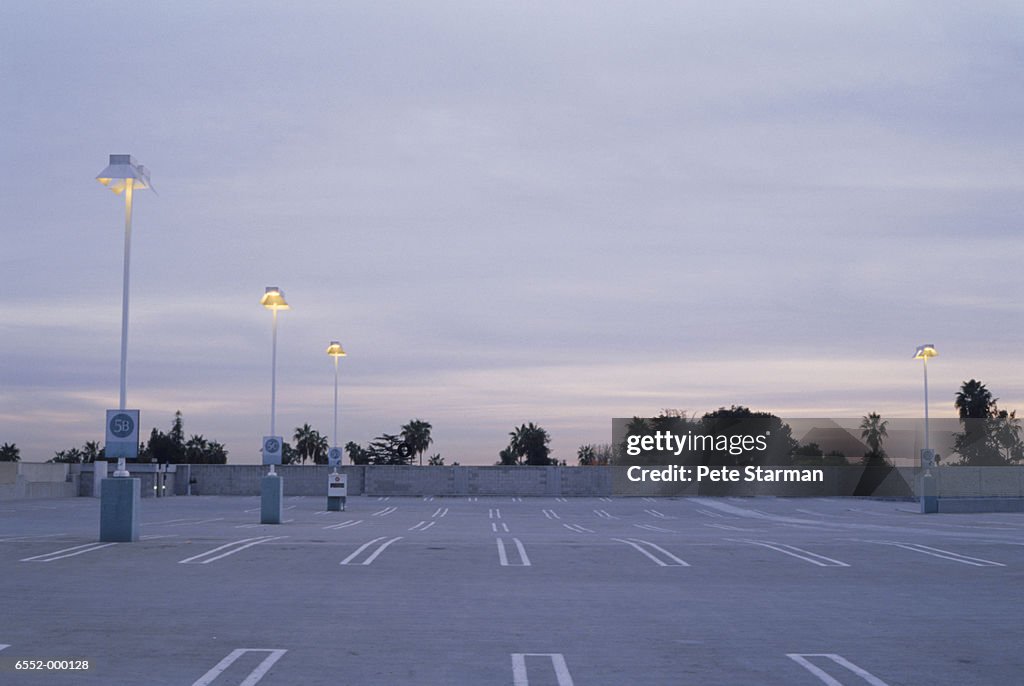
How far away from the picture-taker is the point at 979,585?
19672 millimetres

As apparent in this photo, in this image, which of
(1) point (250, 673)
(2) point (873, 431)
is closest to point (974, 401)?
(2) point (873, 431)

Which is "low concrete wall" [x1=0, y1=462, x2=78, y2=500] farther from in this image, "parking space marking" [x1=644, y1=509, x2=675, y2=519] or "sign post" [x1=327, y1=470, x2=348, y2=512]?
"parking space marking" [x1=644, y1=509, x2=675, y2=519]

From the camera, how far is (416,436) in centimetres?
15938

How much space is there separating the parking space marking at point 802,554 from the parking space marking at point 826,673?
33.6 feet

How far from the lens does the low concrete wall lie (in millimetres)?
65812

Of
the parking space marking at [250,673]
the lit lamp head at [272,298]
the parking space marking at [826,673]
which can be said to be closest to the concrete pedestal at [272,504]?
the lit lamp head at [272,298]

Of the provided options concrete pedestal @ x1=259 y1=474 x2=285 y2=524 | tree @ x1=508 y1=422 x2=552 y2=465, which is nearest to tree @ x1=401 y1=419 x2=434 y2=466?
tree @ x1=508 y1=422 x2=552 y2=465

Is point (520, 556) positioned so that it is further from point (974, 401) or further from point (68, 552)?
point (974, 401)

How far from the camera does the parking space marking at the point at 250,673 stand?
10.5m

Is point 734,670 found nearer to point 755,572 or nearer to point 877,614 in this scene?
point 877,614

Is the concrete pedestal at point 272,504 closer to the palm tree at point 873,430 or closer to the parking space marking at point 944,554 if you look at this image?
the parking space marking at point 944,554

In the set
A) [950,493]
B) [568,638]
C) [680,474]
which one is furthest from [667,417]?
[568,638]

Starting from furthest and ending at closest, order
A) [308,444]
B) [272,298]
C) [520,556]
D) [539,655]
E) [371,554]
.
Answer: [308,444]
[272,298]
[520,556]
[371,554]
[539,655]

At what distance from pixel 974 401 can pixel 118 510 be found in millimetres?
126305
